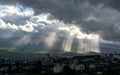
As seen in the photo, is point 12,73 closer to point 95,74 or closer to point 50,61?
point 95,74

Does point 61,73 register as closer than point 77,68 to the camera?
Yes

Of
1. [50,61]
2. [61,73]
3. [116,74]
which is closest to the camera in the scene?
[116,74]

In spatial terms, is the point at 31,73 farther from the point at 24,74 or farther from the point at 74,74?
the point at 74,74

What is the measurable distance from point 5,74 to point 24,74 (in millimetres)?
7264

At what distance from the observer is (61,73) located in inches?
4358

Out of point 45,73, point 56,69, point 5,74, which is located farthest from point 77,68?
point 5,74

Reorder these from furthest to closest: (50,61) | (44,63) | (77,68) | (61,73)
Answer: (50,61) < (44,63) < (77,68) < (61,73)

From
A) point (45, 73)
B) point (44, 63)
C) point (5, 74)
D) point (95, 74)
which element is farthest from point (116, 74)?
point (44, 63)

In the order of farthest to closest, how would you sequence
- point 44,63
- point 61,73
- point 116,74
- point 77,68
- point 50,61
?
1. point 50,61
2. point 44,63
3. point 77,68
4. point 61,73
5. point 116,74

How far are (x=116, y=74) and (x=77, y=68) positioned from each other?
2768 centimetres

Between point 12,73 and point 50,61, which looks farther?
point 50,61

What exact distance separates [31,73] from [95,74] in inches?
1005

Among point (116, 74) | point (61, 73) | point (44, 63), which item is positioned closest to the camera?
point (116, 74)

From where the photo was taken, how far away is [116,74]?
102625 millimetres
